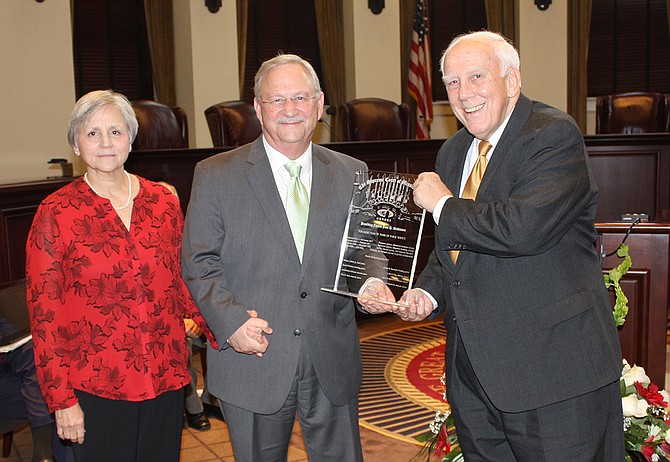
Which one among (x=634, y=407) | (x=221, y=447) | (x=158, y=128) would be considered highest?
(x=158, y=128)

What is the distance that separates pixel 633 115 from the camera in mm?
7492

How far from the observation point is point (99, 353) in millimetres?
2268

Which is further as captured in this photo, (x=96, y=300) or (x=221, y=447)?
(x=221, y=447)

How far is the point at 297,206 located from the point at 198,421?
2206 mm

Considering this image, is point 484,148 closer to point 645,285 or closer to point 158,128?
point 645,285

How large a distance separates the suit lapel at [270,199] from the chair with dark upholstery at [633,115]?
596cm

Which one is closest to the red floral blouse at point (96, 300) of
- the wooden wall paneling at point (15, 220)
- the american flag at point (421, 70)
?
the wooden wall paneling at point (15, 220)

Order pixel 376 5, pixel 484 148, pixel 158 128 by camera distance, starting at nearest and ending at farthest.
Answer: pixel 484 148 < pixel 158 128 < pixel 376 5

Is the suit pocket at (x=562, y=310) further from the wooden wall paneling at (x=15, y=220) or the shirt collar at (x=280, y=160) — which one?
the wooden wall paneling at (x=15, y=220)

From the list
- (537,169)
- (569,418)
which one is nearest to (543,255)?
(537,169)

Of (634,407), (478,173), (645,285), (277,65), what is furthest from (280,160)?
(645,285)

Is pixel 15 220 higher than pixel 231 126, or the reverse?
pixel 231 126

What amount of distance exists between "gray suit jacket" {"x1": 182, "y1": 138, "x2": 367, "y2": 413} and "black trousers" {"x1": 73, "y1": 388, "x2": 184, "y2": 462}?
0.21m

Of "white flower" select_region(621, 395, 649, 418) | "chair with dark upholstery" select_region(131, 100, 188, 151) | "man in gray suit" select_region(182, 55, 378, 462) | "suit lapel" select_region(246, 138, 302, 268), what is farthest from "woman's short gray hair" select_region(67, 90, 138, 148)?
"chair with dark upholstery" select_region(131, 100, 188, 151)
